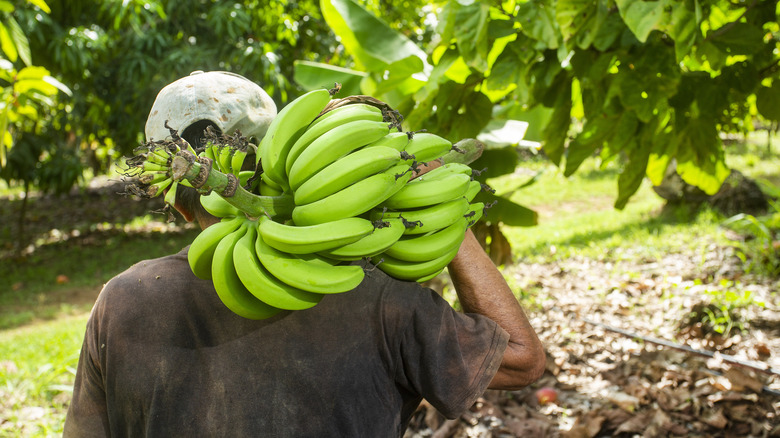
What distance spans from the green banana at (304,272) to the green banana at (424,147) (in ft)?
0.94

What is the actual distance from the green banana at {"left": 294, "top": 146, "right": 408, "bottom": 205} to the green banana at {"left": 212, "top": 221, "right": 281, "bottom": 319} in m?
0.16

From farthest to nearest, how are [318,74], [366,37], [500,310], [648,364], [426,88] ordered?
[318,74]
[648,364]
[366,37]
[426,88]
[500,310]

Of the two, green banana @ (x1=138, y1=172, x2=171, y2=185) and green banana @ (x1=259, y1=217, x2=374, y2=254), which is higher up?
green banana @ (x1=138, y1=172, x2=171, y2=185)

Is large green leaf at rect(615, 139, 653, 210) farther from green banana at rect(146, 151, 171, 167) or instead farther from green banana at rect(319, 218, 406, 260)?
green banana at rect(146, 151, 171, 167)

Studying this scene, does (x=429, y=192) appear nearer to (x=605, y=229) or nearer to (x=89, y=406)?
(x=89, y=406)

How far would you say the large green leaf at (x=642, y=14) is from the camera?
69.4 inches

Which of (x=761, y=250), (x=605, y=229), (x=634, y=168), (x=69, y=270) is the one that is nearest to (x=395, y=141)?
(x=634, y=168)

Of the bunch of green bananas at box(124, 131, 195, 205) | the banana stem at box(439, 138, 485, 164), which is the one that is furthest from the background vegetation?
the bunch of green bananas at box(124, 131, 195, 205)

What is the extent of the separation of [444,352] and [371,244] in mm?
361

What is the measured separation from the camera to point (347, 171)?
3.57ft

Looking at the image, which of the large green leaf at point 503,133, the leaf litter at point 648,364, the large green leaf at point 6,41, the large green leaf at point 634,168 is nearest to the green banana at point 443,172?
the large green leaf at point 634,168

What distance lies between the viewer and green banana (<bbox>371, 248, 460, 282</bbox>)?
125 centimetres

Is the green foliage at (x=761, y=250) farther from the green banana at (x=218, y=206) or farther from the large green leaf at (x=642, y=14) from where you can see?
the green banana at (x=218, y=206)

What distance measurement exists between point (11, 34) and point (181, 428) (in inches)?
111
